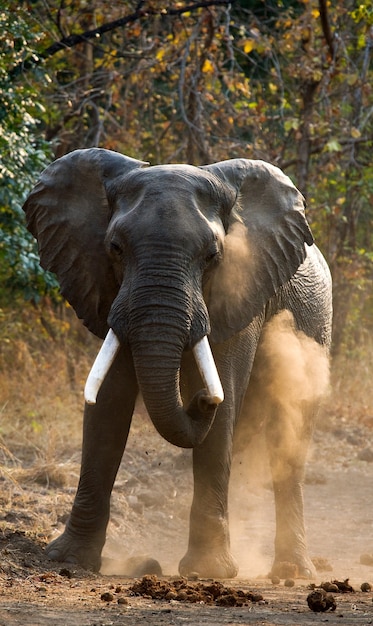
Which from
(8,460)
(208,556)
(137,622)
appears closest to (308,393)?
(208,556)

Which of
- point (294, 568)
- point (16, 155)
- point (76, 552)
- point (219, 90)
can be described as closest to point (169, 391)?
point (76, 552)

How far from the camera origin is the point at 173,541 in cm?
844

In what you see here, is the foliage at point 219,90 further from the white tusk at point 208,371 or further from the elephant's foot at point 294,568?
the white tusk at point 208,371

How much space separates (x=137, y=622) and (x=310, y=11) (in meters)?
8.83

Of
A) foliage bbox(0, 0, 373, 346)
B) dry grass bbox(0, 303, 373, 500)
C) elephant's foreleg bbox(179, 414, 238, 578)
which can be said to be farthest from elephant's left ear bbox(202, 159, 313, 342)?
foliage bbox(0, 0, 373, 346)

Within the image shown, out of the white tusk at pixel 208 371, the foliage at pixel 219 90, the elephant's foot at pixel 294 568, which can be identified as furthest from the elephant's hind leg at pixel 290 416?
the foliage at pixel 219 90

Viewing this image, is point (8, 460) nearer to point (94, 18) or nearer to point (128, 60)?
point (94, 18)

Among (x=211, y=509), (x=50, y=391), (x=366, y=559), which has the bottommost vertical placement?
(x=366, y=559)

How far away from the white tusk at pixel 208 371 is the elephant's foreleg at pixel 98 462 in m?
0.64

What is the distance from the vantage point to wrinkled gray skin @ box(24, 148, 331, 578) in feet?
17.9

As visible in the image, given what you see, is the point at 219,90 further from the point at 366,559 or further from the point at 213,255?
the point at 213,255

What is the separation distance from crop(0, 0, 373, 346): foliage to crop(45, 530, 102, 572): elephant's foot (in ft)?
13.8

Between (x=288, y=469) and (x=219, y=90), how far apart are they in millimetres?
5399

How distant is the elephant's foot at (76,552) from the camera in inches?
251
